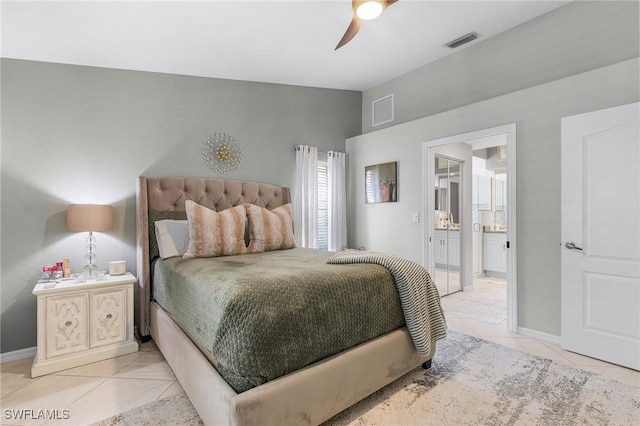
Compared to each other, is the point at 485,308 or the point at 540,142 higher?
the point at 540,142

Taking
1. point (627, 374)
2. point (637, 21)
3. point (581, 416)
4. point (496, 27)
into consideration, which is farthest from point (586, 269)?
point (496, 27)

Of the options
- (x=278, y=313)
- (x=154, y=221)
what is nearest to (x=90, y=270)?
(x=154, y=221)

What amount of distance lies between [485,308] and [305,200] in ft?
8.82

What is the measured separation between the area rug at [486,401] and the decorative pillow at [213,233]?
119cm

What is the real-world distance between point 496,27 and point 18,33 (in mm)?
4344

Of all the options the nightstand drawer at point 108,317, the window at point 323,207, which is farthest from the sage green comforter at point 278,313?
the window at point 323,207

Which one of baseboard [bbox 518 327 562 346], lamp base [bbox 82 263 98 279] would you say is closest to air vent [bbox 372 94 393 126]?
baseboard [bbox 518 327 562 346]

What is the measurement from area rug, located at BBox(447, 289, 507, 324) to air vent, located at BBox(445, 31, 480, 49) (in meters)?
3.14

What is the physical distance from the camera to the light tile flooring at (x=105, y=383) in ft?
6.43

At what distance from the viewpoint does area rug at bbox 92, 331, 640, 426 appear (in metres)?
1.79

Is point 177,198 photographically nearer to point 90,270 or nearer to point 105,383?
point 90,270

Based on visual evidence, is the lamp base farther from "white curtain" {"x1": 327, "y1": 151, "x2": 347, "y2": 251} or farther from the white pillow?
"white curtain" {"x1": 327, "y1": 151, "x2": 347, "y2": 251}

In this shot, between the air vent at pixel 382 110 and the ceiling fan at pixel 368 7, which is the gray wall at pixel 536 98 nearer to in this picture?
the air vent at pixel 382 110

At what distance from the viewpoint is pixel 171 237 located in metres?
2.94
